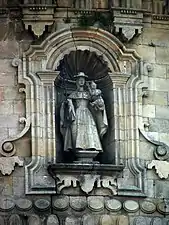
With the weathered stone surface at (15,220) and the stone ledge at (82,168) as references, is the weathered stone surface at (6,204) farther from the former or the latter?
the stone ledge at (82,168)

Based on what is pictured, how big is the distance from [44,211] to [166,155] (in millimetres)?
2098

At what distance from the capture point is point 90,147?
22047 millimetres

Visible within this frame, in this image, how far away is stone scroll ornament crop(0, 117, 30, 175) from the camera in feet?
71.8

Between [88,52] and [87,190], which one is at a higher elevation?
[88,52]

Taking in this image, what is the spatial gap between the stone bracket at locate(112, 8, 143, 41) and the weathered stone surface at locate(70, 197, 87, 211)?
104 inches

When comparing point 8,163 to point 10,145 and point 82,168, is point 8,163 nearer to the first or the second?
point 10,145

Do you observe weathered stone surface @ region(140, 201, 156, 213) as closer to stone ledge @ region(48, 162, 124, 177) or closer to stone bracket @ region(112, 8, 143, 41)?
stone ledge @ region(48, 162, 124, 177)

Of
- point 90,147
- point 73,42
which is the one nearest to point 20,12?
point 73,42

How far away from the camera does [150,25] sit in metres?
22.9

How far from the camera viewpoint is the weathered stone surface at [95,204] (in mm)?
21828

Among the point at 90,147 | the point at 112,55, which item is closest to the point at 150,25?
the point at 112,55

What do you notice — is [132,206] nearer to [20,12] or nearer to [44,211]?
[44,211]

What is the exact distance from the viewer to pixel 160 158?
22359 mm

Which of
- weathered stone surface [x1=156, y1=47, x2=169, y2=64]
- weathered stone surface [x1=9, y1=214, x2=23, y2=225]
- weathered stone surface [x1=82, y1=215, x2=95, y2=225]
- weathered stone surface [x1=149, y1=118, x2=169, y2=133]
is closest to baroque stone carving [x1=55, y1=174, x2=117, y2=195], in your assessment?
weathered stone surface [x1=82, y1=215, x2=95, y2=225]
